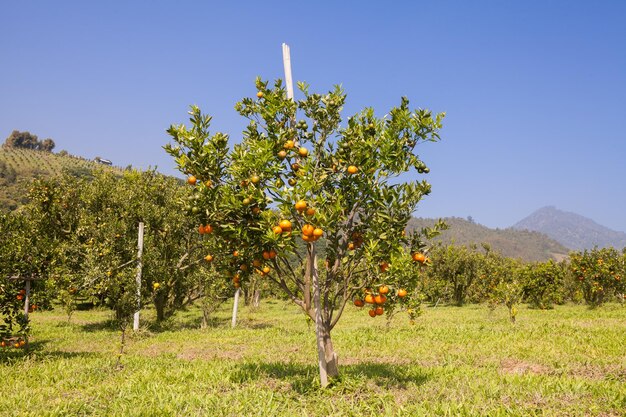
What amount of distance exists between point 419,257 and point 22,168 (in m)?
118

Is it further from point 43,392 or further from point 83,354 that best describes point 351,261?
point 83,354

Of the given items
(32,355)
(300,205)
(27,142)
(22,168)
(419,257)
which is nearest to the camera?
(300,205)

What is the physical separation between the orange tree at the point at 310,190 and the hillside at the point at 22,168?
5955 cm

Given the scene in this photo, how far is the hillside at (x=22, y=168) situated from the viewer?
72.8m

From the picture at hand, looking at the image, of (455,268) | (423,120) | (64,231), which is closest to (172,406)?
(423,120)

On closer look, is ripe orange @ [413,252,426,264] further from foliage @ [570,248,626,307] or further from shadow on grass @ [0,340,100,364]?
foliage @ [570,248,626,307]

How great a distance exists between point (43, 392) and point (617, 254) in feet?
109

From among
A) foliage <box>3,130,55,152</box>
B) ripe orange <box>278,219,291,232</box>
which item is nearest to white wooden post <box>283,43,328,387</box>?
ripe orange <box>278,219,291,232</box>

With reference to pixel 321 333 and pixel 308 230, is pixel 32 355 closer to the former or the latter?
pixel 321 333

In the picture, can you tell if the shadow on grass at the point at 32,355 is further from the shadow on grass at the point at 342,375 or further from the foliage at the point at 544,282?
the foliage at the point at 544,282

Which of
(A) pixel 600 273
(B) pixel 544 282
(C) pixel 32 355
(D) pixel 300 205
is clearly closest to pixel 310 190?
(D) pixel 300 205

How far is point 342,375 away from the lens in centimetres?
809

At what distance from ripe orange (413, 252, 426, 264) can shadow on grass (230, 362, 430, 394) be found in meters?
2.57

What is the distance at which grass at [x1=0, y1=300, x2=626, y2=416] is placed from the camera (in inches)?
280
